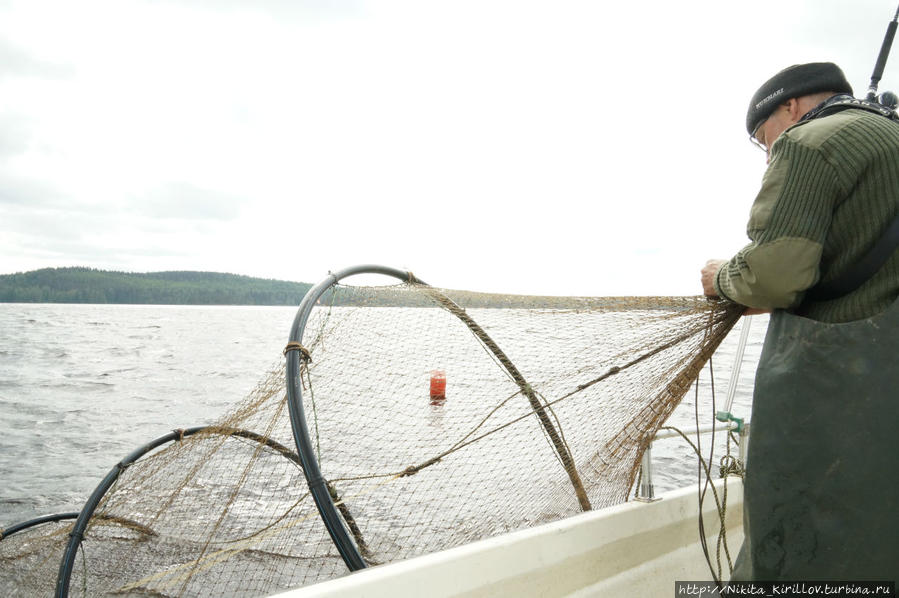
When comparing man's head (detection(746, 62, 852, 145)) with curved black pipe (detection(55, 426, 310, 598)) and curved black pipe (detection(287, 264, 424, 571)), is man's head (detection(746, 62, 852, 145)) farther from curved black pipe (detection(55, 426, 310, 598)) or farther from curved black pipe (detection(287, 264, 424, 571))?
curved black pipe (detection(55, 426, 310, 598))

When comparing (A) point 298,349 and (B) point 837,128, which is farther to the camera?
(A) point 298,349

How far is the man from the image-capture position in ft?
5.09

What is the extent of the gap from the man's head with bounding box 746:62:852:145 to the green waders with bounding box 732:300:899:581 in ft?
2.64

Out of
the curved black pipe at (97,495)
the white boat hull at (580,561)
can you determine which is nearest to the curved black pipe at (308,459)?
the white boat hull at (580,561)

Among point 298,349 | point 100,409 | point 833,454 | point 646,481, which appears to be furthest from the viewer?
point 100,409

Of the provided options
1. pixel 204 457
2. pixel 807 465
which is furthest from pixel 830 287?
pixel 204 457

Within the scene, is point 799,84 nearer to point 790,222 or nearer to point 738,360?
point 790,222

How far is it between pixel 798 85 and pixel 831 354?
95 cm

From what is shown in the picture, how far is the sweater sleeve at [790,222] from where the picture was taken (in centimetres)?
157

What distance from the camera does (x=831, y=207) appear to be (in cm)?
158

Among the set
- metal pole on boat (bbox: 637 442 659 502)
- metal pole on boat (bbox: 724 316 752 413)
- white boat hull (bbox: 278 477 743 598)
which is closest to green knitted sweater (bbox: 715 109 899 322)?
white boat hull (bbox: 278 477 743 598)

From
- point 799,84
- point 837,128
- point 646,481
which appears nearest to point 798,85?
point 799,84

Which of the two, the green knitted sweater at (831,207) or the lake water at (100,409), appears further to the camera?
the lake water at (100,409)

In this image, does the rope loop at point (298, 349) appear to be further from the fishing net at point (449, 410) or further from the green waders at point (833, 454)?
the green waders at point (833, 454)
